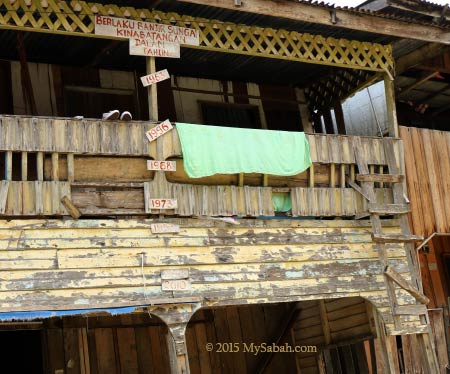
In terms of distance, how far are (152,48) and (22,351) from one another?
20.6 ft

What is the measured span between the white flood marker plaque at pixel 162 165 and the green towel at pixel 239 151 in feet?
0.64

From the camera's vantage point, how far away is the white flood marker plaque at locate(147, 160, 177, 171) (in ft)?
37.2

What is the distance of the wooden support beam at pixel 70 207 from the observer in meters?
10.6

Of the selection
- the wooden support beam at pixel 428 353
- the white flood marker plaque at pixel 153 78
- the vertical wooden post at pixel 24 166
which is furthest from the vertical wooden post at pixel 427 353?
the vertical wooden post at pixel 24 166

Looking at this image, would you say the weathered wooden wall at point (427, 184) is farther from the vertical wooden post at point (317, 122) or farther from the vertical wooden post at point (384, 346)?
the vertical wooden post at point (317, 122)

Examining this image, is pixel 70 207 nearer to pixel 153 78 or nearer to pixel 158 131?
pixel 158 131

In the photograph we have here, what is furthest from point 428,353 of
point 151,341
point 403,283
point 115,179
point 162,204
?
point 115,179

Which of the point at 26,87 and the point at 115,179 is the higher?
the point at 26,87

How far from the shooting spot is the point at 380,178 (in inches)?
526

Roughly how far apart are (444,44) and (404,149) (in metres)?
2.14

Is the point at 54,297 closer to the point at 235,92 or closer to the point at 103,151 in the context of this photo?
the point at 103,151

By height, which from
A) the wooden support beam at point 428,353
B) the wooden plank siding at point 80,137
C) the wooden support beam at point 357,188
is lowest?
the wooden support beam at point 428,353

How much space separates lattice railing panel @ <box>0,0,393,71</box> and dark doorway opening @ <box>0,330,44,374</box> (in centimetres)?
569

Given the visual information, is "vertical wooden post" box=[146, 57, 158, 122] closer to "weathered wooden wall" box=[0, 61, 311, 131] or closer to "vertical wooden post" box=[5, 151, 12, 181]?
"vertical wooden post" box=[5, 151, 12, 181]
